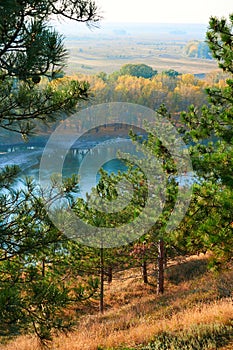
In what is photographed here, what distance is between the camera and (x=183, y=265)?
1828 centimetres

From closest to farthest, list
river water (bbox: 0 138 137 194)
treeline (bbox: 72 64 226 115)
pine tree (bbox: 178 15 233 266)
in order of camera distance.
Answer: pine tree (bbox: 178 15 233 266) → river water (bbox: 0 138 137 194) → treeline (bbox: 72 64 226 115)

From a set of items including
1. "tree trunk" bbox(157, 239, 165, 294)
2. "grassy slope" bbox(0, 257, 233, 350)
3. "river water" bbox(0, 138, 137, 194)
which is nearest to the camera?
"grassy slope" bbox(0, 257, 233, 350)

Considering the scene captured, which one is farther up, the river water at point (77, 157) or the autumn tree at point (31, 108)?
the autumn tree at point (31, 108)

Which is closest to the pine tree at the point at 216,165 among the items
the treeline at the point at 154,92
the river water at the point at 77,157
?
the river water at the point at 77,157

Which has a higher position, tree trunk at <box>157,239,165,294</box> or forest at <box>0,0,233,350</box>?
forest at <box>0,0,233,350</box>

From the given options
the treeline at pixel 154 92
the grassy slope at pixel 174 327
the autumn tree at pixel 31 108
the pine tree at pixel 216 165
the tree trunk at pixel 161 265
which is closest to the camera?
the autumn tree at pixel 31 108

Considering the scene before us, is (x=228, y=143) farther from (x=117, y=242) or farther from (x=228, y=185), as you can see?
(x=117, y=242)

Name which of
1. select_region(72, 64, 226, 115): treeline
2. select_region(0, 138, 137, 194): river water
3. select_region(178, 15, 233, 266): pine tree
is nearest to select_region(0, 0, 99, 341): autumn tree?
select_region(178, 15, 233, 266): pine tree

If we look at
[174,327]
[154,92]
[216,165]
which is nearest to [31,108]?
[216,165]

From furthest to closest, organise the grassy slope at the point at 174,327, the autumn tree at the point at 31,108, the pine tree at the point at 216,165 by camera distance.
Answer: the pine tree at the point at 216,165 < the grassy slope at the point at 174,327 < the autumn tree at the point at 31,108

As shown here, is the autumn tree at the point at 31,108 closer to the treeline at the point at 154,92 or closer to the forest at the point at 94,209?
the forest at the point at 94,209

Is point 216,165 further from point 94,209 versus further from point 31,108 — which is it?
point 94,209

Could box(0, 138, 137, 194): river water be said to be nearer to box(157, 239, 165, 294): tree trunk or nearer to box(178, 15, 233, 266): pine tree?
box(157, 239, 165, 294): tree trunk

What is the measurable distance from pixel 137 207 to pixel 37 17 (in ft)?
28.5
